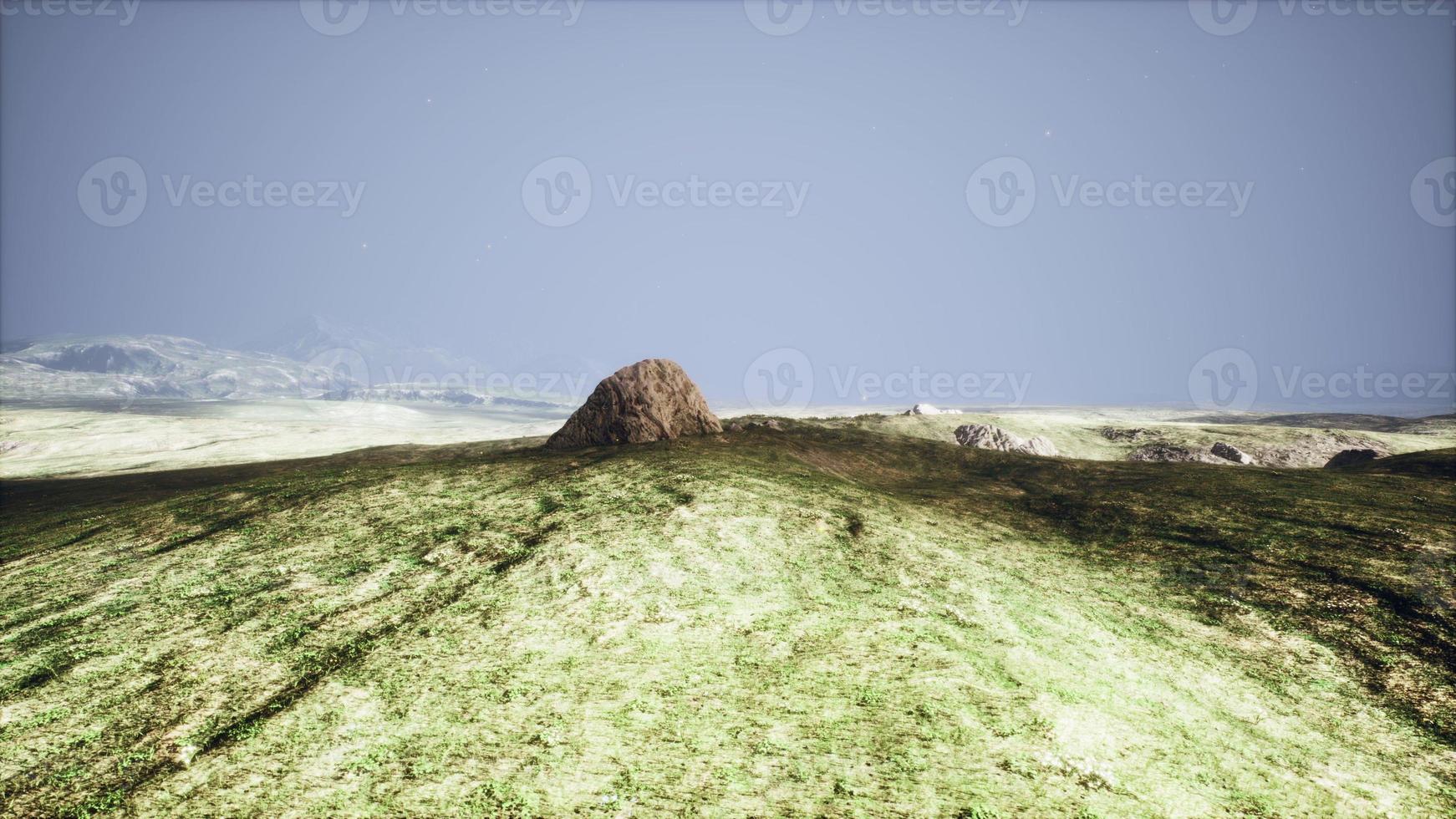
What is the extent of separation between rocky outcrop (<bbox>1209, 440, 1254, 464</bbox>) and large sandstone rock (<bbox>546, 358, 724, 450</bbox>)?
39291 mm

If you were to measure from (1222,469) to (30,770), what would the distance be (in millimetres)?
32231

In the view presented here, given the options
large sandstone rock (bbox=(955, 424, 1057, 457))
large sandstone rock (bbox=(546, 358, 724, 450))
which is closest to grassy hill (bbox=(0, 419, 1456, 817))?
large sandstone rock (bbox=(546, 358, 724, 450))

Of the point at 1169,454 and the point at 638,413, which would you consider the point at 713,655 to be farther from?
the point at 1169,454

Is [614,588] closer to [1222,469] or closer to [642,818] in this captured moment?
[642,818]

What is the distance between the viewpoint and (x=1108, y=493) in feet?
69.0

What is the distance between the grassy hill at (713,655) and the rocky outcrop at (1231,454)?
29.4m

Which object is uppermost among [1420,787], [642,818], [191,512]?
[191,512]

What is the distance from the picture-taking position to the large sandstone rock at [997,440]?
1780 inches

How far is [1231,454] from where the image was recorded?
43625 mm

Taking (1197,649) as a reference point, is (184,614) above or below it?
above

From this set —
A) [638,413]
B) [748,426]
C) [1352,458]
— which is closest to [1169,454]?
[1352,458]

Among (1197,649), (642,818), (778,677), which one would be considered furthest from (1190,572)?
(642,818)

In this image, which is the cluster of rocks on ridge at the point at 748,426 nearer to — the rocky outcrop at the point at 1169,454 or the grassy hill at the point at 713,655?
the grassy hill at the point at 713,655

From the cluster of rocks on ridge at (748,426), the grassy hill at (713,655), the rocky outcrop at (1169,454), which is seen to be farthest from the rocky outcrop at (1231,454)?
the cluster of rocks on ridge at (748,426)
